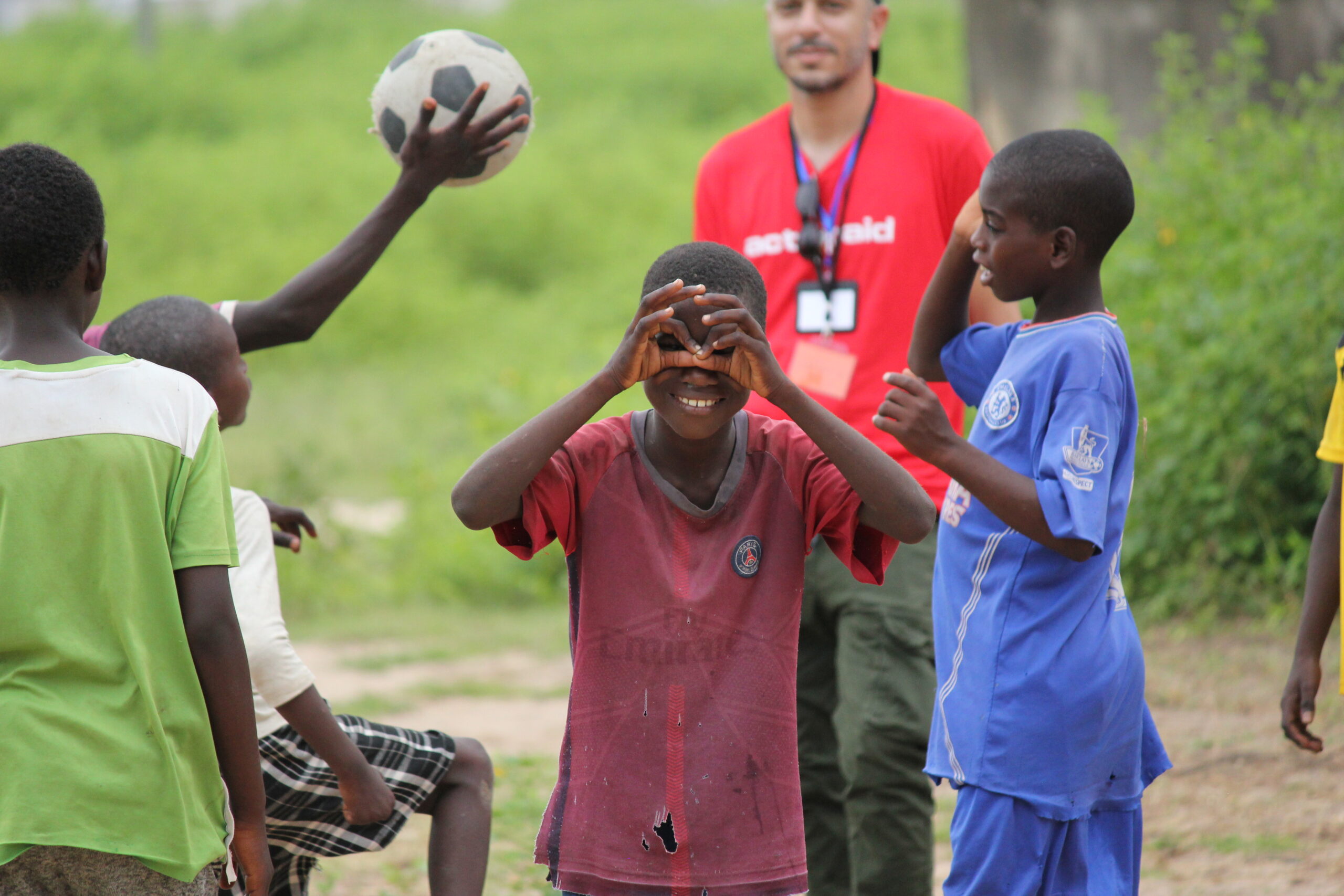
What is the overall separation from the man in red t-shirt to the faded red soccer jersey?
0.75m

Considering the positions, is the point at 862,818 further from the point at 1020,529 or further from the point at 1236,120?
the point at 1236,120

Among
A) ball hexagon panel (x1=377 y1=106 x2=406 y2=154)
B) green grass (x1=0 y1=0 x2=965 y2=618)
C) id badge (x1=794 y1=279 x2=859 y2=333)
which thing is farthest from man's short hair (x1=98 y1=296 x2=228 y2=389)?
green grass (x1=0 y1=0 x2=965 y2=618)

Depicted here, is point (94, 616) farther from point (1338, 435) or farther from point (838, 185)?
point (1338, 435)

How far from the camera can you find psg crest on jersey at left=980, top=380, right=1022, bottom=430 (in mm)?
2381

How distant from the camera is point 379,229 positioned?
2.85m

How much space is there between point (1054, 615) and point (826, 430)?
1.78 ft

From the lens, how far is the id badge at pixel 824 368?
309 cm

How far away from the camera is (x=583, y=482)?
2230 millimetres

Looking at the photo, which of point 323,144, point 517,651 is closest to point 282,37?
point 323,144

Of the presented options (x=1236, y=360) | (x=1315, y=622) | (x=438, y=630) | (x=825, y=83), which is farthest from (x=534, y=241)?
(x=1315, y=622)

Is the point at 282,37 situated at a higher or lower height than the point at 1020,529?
higher

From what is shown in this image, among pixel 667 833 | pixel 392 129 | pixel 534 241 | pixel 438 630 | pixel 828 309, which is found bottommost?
pixel 438 630

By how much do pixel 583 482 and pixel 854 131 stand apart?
1466 mm

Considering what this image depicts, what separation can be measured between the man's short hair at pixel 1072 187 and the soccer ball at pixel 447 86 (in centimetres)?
103
